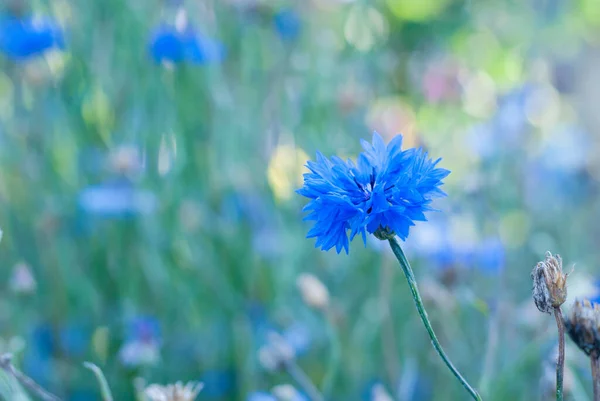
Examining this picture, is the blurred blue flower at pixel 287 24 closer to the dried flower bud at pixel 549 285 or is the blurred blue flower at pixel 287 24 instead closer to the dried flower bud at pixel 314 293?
the dried flower bud at pixel 314 293

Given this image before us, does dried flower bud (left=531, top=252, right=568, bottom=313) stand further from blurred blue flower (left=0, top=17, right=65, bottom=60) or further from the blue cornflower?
blurred blue flower (left=0, top=17, right=65, bottom=60)

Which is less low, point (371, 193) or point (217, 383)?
point (217, 383)

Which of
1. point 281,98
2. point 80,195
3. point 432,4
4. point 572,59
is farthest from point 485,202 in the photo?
point 572,59

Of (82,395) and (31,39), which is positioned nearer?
(82,395)

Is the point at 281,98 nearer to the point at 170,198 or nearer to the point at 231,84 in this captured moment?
the point at 231,84

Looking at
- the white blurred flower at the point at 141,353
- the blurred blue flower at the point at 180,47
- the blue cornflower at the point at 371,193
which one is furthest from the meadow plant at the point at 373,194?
the blurred blue flower at the point at 180,47

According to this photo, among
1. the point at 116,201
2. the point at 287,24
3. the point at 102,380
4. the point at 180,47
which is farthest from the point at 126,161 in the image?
the point at 102,380

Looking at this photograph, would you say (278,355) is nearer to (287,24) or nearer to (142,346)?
(142,346)
